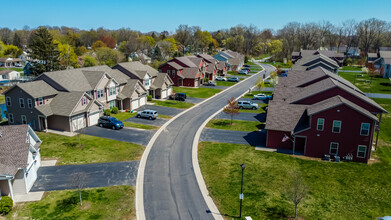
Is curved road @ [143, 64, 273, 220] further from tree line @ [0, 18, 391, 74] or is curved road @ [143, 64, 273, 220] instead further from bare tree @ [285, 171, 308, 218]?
tree line @ [0, 18, 391, 74]

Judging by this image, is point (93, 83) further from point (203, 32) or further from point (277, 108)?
point (203, 32)

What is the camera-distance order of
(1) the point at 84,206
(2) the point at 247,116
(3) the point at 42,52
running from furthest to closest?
1. (3) the point at 42,52
2. (2) the point at 247,116
3. (1) the point at 84,206

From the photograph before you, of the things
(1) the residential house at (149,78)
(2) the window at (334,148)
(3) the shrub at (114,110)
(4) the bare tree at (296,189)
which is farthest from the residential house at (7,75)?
(2) the window at (334,148)

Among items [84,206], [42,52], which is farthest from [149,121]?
[42,52]

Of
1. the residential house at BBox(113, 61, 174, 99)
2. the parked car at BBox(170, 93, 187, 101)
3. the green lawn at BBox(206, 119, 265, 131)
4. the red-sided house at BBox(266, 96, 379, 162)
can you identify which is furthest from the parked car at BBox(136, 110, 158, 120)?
the red-sided house at BBox(266, 96, 379, 162)

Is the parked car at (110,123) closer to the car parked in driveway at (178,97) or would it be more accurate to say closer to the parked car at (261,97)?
the car parked in driveway at (178,97)

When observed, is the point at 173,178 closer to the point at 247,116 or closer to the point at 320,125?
the point at 320,125
